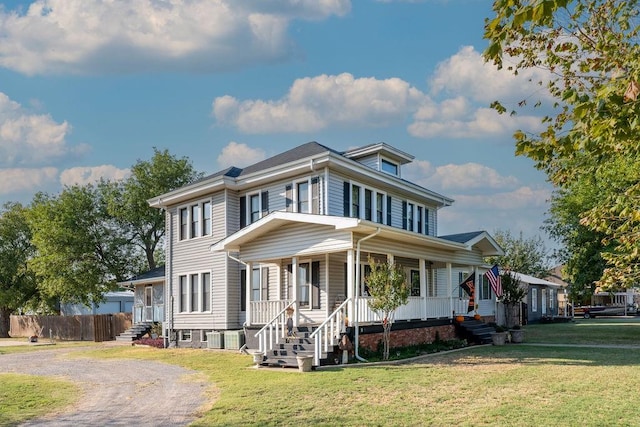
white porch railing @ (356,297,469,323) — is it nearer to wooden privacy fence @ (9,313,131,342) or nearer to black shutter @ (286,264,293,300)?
black shutter @ (286,264,293,300)

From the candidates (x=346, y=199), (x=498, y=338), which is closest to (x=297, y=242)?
(x=346, y=199)

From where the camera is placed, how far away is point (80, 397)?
1198 centimetres

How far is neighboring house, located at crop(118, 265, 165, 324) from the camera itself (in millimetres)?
30031

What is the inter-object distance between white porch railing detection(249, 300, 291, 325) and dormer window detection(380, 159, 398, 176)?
7957mm

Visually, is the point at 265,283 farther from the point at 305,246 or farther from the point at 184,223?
the point at 184,223

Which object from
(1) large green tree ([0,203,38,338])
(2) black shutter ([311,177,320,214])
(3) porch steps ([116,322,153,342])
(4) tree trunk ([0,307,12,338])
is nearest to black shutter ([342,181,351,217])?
(2) black shutter ([311,177,320,214])

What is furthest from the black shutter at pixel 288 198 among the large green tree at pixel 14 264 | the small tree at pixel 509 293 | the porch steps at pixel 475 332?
the large green tree at pixel 14 264

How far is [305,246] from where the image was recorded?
17.7 m

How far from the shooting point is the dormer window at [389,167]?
79.1ft

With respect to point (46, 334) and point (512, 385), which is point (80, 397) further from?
point (46, 334)

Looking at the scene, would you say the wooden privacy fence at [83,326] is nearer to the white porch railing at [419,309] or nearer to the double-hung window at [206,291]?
the double-hung window at [206,291]

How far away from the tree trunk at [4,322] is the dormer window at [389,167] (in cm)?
3386

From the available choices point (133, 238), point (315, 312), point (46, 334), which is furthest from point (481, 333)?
point (46, 334)

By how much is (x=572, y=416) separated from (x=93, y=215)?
35004mm
